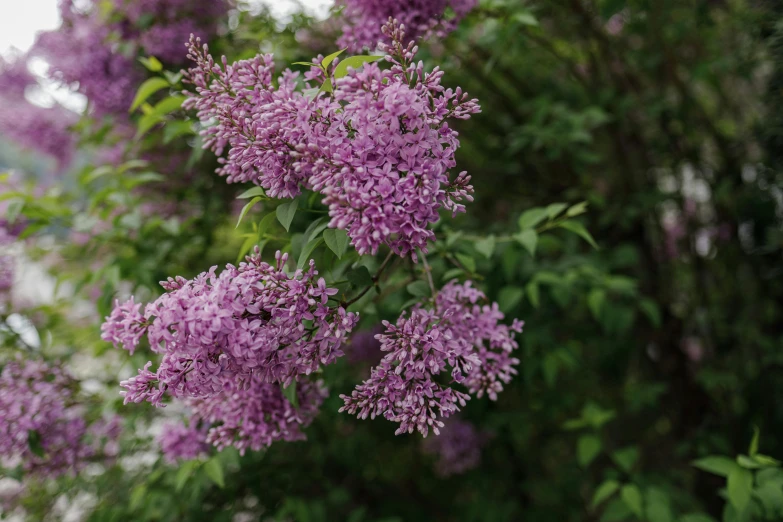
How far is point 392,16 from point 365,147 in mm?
683

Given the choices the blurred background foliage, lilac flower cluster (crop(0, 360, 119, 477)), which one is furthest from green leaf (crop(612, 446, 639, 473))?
lilac flower cluster (crop(0, 360, 119, 477))

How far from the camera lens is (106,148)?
10.2 feet

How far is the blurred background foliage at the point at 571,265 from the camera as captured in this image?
2.07 metres

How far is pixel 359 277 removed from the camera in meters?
1.23

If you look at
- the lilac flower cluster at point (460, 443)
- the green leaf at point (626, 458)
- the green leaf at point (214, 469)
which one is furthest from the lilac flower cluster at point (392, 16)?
the lilac flower cluster at point (460, 443)

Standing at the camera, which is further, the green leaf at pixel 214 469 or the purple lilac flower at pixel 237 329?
the green leaf at pixel 214 469

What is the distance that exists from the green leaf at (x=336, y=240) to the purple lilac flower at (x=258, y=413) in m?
0.43

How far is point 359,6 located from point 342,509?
233 cm

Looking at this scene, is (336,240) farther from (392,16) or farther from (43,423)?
(43,423)

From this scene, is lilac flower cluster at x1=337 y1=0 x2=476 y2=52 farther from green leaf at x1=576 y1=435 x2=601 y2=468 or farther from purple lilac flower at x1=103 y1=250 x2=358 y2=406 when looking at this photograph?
green leaf at x1=576 y1=435 x2=601 y2=468

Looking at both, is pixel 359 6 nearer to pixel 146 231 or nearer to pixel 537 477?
pixel 146 231

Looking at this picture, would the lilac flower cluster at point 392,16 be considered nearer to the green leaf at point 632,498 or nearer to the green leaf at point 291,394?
the green leaf at point 291,394

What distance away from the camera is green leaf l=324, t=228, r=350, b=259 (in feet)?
Result: 3.60

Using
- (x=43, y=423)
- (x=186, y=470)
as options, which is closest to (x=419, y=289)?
(x=186, y=470)
